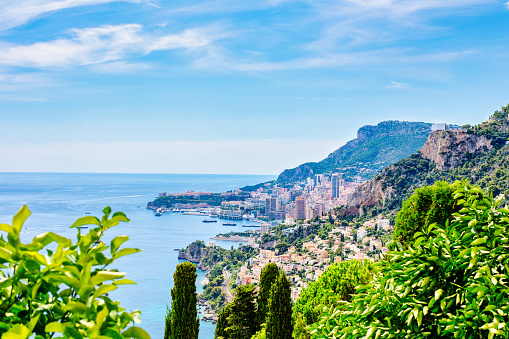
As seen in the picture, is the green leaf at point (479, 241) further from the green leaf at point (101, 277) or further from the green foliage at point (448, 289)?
the green leaf at point (101, 277)

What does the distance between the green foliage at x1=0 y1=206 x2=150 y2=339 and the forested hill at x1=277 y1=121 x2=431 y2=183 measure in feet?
185

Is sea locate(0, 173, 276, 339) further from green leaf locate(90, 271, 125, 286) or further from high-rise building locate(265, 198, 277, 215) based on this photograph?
green leaf locate(90, 271, 125, 286)

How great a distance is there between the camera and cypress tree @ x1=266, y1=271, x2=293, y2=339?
6.20m

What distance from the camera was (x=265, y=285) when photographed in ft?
23.5

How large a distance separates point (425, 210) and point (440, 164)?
31.5 m

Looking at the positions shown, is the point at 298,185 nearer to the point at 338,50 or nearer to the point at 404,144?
the point at 404,144

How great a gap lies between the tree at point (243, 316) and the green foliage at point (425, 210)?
4191 millimetres

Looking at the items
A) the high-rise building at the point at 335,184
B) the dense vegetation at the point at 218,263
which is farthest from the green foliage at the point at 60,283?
the high-rise building at the point at 335,184

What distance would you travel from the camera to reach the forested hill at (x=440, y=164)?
29.1 m

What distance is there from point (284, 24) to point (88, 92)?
16969 millimetres

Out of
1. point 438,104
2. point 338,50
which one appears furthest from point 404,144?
point 338,50

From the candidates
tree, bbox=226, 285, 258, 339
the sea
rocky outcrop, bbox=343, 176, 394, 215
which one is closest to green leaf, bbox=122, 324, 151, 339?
tree, bbox=226, 285, 258, 339

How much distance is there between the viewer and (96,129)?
33.2m

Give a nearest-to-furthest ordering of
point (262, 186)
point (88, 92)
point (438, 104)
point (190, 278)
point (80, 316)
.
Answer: point (80, 316) → point (190, 278) → point (88, 92) → point (438, 104) → point (262, 186)
